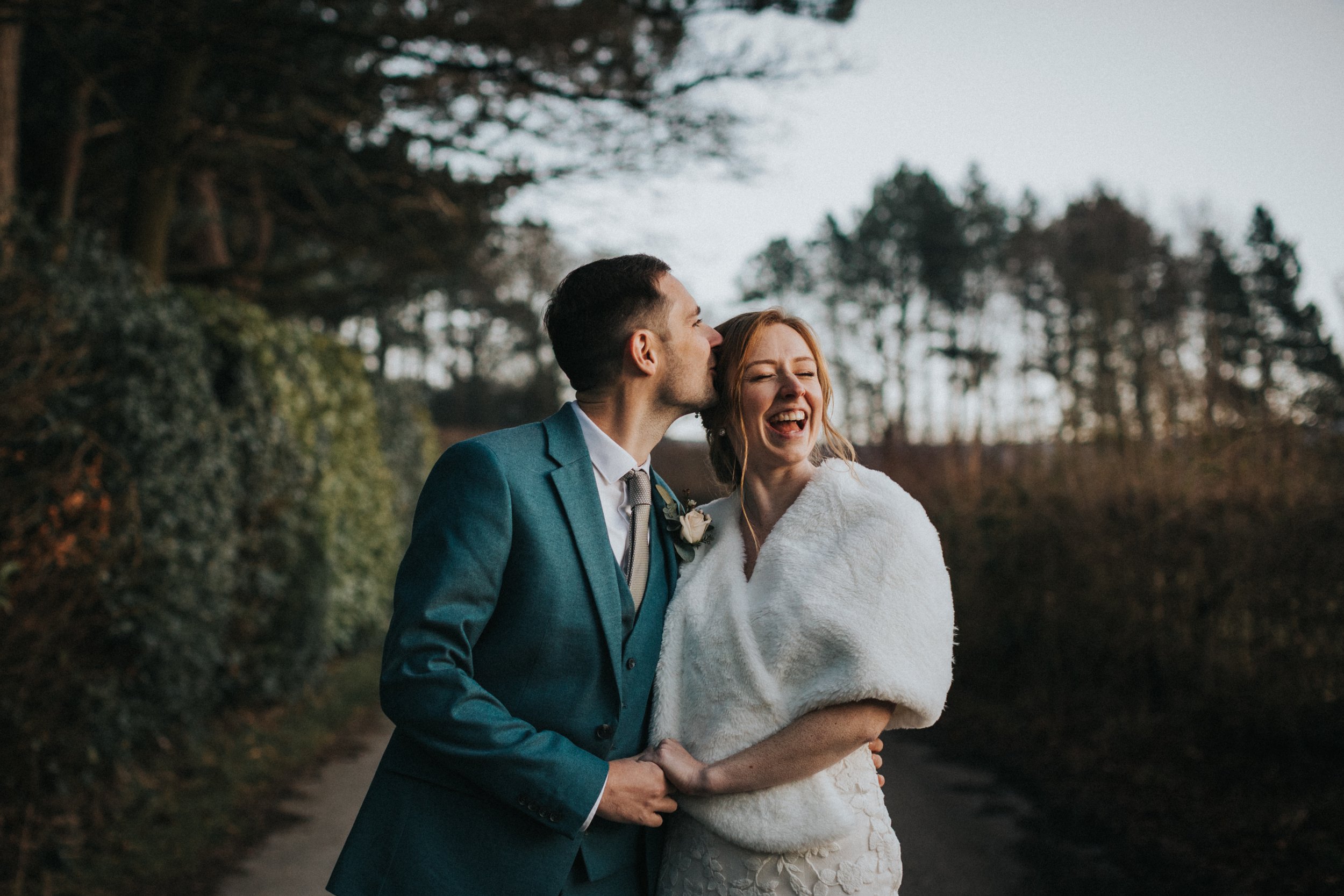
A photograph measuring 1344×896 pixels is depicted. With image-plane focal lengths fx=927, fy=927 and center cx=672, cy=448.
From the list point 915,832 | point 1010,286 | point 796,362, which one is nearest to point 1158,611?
point 915,832

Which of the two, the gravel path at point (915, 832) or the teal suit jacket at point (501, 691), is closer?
the teal suit jacket at point (501, 691)

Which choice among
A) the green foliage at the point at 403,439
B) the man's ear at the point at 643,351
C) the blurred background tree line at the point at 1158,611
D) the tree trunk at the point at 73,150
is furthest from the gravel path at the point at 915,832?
the green foliage at the point at 403,439

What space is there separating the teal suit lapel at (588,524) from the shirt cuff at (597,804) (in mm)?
205

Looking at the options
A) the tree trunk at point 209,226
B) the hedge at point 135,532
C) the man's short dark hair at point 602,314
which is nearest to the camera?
the man's short dark hair at point 602,314

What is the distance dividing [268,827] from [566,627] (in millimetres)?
3824

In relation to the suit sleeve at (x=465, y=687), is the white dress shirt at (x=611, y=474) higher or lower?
higher

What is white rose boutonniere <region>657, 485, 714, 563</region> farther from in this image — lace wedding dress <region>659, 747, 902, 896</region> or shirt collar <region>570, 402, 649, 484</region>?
lace wedding dress <region>659, 747, 902, 896</region>

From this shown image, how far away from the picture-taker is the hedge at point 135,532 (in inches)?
149

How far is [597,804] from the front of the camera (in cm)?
191

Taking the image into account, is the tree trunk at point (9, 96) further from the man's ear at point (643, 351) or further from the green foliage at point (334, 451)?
the man's ear at point (643, 351)

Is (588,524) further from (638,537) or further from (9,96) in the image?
(9,96)

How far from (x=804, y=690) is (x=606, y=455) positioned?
0.75m

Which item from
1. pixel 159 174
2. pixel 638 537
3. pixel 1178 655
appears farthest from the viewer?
pixel 159 174

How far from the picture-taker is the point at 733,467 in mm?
2695
